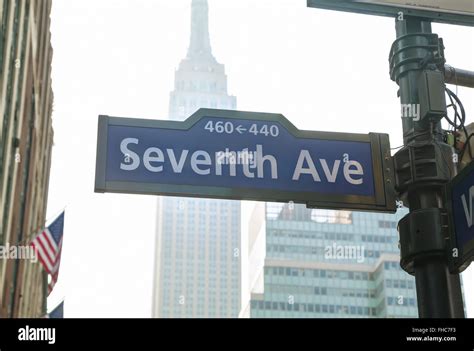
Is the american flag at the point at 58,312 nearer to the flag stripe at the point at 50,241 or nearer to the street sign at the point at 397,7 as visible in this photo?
the flag stripe at the point at 50,241

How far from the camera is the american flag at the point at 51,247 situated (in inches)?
1083

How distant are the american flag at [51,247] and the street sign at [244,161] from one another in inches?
897

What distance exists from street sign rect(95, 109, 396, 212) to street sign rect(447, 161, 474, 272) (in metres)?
0.50

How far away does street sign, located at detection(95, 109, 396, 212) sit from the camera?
5359 millimetres

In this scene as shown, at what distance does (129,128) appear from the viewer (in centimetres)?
547

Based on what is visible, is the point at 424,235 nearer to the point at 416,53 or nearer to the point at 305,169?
the point at 305,169

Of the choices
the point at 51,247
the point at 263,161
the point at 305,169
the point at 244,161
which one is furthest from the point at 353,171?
the point at 51,247

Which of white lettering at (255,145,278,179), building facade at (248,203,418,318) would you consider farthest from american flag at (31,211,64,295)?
building facade at (248,203,418,318)

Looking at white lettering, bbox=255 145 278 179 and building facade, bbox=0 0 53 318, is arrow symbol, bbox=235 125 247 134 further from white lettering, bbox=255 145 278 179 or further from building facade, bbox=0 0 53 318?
building facade, bbox=0 0 53 318

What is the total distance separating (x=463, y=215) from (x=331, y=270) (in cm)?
16214

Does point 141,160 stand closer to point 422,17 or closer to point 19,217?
point 422,17

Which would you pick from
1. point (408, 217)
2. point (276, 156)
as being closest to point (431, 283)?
point (408, 217)

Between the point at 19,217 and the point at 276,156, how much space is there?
34.7m

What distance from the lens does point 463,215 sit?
5.16 m
